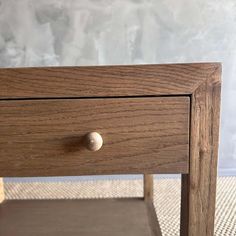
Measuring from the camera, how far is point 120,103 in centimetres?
57

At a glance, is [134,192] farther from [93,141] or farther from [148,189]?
[93,141]

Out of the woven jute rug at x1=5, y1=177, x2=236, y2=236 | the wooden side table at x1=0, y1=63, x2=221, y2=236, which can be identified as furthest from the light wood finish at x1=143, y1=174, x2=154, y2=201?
the wooden side table at x1=0, y1=63, x2=221, y2=236

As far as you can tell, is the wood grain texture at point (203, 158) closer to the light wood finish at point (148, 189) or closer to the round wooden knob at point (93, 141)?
the round wooden knob at point (93, 141)

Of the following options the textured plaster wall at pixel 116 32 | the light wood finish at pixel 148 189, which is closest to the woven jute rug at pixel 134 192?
the light wood finish at pixel 148 189

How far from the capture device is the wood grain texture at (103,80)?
1.82 ft

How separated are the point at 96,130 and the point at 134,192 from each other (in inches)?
35.0

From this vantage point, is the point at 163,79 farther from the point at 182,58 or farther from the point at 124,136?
the point at 182,58

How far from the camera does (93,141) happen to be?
565 mm

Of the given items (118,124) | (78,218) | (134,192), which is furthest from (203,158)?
(134,192)

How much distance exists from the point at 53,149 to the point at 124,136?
4.4 inches

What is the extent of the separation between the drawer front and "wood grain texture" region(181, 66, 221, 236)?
15 millimetres

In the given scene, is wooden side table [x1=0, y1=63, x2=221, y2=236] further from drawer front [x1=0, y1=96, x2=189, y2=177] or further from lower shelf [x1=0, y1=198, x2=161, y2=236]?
lower shelf [x1=0, y1=198, x2=161, y2=236]

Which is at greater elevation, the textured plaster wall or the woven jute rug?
the textured plaster wall

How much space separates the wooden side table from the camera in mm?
560
